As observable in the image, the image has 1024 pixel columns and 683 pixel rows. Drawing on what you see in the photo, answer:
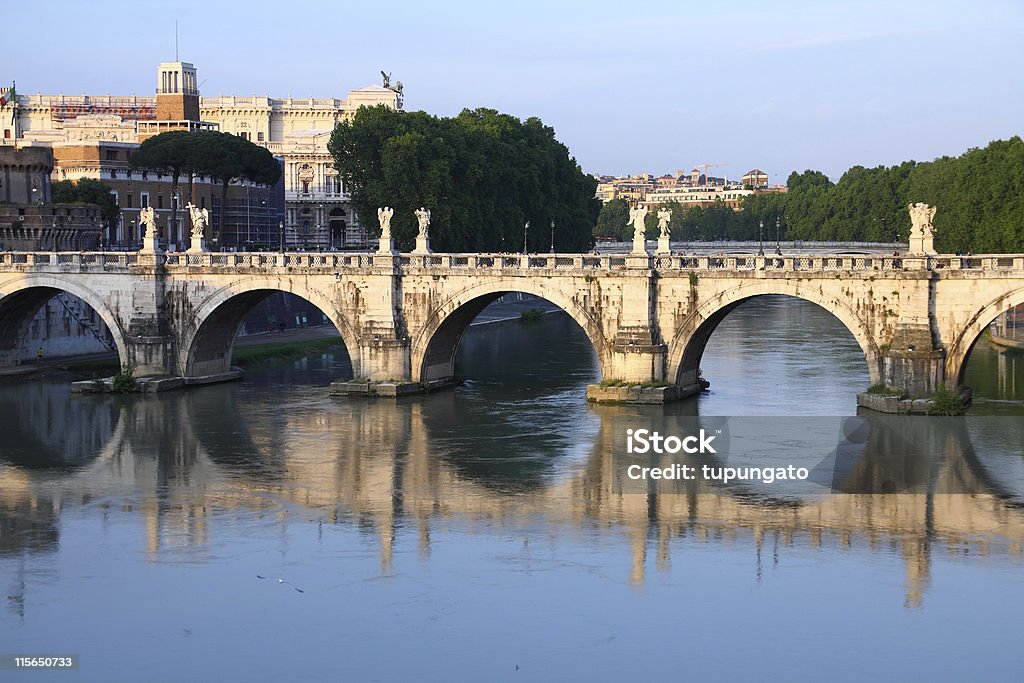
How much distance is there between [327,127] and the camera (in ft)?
495

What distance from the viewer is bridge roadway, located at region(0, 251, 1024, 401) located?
5325 cm

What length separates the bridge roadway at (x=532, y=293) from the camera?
53.2 metres

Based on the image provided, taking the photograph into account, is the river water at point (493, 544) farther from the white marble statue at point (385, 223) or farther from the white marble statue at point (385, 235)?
the white marble statue at point (385, 223)

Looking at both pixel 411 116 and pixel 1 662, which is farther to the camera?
pixel 411 116

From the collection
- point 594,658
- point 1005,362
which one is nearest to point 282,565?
point 594,658

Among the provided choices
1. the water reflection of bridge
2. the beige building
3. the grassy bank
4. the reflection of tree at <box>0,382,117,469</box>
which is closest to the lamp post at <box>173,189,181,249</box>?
A: the beige building

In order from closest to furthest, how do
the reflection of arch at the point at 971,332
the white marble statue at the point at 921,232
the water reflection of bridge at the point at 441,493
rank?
the water reflection of bridge at the point at 441,493, the reflection of arch at the point at 971,332, the white marble statue at the point at 921,232

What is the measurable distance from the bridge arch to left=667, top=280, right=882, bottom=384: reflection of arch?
74.5 ft

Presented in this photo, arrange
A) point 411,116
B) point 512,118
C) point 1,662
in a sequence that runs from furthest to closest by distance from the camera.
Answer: point 512,118 → point 411,116 → point 1,662

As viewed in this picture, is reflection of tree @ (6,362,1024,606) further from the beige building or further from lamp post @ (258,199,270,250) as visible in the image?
lamp post @ (258,199,270,250)

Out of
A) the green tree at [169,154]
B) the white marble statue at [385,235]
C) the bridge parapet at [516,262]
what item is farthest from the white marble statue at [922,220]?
the green tree at [169,154]

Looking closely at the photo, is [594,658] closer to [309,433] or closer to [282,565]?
[282,565]

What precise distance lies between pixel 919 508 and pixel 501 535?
37.0 feet

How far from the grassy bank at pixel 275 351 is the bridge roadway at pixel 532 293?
469 centimetres
